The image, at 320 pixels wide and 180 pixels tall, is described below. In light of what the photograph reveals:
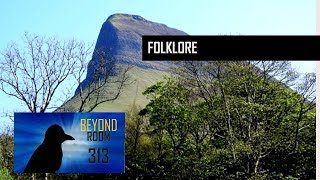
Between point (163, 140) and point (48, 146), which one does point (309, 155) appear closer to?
point (163, 140)

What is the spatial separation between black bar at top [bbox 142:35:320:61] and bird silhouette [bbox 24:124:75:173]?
1469cm

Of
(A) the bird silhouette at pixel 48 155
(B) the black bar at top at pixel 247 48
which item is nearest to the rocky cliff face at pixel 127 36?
(A) the bird silhouette at pixel 48 155

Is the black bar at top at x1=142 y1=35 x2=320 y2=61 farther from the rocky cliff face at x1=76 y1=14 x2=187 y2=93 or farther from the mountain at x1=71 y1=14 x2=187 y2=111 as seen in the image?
the rocky cliff face at x1=76 y1=14 x2=187 y2=93

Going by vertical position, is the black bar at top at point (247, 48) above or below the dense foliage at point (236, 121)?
below

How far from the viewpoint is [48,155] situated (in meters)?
17.6

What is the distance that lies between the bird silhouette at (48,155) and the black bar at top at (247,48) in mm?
14689

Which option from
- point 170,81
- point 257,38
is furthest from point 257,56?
point 170,81

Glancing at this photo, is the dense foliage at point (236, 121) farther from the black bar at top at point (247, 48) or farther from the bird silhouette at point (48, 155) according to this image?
the black bar at top at point (247, 48)

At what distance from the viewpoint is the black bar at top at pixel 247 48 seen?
307 cm

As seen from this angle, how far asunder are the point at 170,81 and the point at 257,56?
22514 mm

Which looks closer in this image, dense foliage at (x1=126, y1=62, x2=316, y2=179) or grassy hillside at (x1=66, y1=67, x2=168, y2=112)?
dense foliage at (x1=126, y1=62, x2=316, y2=179)

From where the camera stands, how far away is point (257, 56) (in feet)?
10.3

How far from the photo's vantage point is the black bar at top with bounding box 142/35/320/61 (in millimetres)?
3070

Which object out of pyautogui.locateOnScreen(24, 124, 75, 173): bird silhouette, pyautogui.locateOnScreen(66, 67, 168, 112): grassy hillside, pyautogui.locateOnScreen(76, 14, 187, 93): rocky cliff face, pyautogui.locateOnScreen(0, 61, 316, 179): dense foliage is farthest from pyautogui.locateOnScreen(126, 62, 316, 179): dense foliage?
pyautogui.locateOnScreen(76, 14, 187, 93): rocky cliff face
